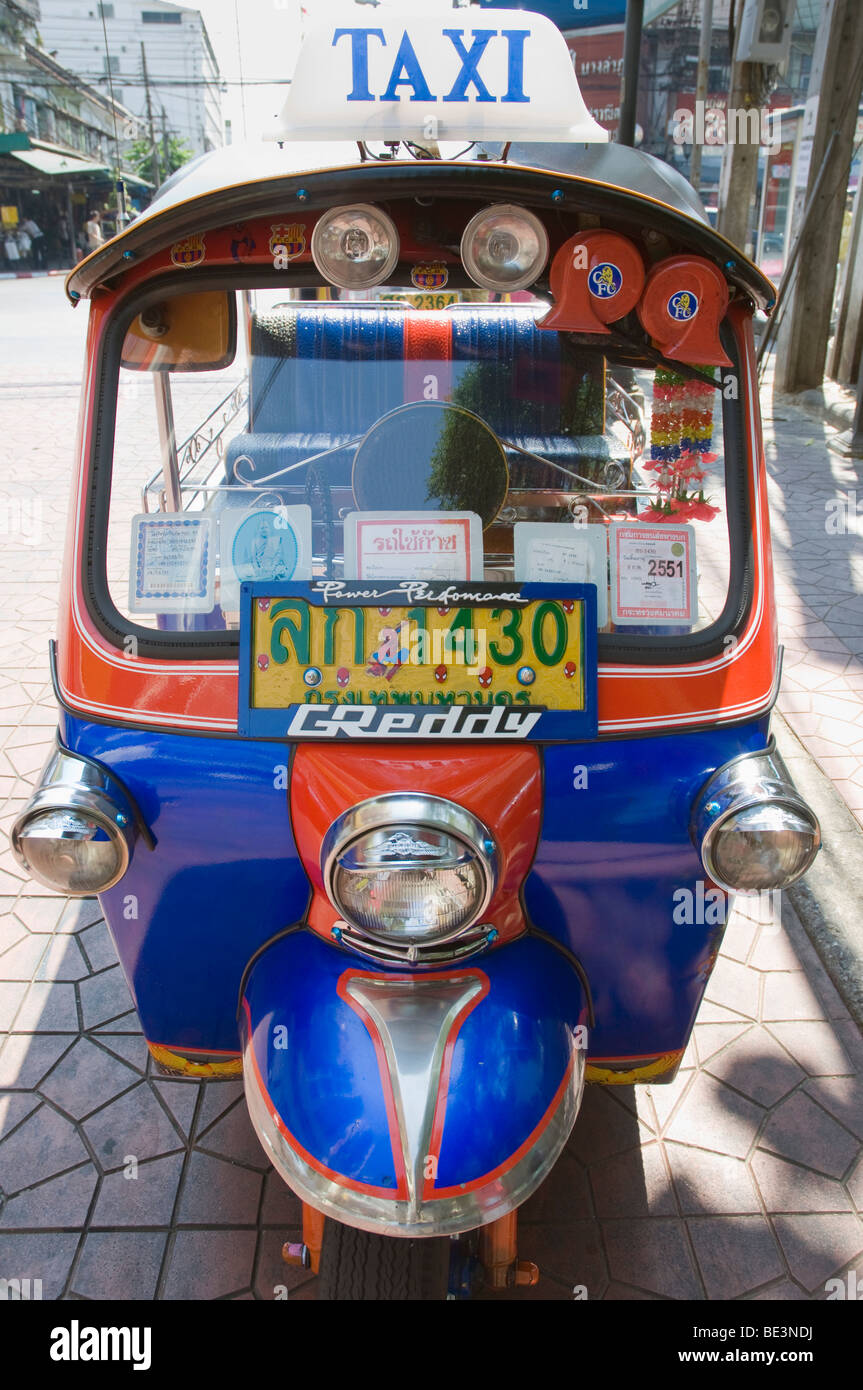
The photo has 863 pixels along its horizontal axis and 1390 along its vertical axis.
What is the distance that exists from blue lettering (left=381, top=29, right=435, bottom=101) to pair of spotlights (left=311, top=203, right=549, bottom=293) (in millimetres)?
206

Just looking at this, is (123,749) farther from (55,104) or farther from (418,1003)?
(55,104)

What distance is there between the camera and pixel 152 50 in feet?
206

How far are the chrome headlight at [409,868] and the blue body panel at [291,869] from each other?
0.35 ft

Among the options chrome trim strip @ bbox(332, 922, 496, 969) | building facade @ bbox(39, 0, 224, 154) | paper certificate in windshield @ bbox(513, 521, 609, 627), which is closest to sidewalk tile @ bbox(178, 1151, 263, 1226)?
chrome trim strip @ bbox(332, 922, 496, 969)

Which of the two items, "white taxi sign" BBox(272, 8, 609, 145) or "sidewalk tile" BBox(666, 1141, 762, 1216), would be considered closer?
"white taxi sign" BBox(272, 8, 609, 145)

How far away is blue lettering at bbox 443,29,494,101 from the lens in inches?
67.1

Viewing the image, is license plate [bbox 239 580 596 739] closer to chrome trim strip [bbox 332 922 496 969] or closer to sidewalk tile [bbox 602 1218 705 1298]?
chrome trim strip [bbox 332 922 496 969]

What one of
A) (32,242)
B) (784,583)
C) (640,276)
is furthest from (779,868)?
(32,242)

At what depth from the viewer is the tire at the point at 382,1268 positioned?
1694 mm

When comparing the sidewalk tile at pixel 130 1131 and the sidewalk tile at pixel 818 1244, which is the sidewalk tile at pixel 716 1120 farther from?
the sidewalk tile at pixel 130 1131

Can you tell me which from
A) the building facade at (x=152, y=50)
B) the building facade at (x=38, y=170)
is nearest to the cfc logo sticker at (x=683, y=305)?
the building facade at (x=38, y=170)

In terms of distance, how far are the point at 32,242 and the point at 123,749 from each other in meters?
35.5

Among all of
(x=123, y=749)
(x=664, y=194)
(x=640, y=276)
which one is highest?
(x=664, y=194)
